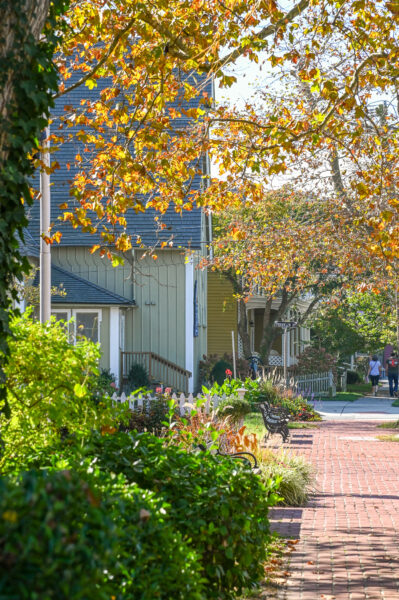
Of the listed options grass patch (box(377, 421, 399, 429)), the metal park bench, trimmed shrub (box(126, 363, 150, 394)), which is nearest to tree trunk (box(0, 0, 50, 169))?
the metal park bench

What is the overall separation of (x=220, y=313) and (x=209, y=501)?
3385cm

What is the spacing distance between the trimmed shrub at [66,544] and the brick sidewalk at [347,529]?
2920mm

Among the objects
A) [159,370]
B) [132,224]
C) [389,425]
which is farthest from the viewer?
[132,224]

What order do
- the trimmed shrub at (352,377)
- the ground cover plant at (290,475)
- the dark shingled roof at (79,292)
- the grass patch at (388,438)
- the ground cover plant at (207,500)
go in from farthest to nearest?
the trimmed shrub at (352,377) < the dark shingled roof at (79,292) < the grass patch at (388,438) < the ground cover plant at (290,475) < the ground cover plant at (207,500)

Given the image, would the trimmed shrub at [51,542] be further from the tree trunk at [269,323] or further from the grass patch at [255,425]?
the tree trunk at [269,323]

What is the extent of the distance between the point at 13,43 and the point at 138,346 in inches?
838

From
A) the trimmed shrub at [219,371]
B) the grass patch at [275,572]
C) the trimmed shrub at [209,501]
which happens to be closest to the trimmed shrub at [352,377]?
the trimmed shrub at [219,371]

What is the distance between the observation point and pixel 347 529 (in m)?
9.30

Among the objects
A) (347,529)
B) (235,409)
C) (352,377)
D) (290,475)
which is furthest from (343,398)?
(347,529)

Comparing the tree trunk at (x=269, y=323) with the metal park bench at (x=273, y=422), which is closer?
the metal park bench at (x=273, y=422)

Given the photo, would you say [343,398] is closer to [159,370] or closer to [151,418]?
[159,370]

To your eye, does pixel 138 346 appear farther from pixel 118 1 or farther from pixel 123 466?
pixel 123 466

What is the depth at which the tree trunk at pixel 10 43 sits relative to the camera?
4875 mm

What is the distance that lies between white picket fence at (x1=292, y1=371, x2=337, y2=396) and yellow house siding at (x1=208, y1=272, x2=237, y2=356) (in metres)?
4.14
